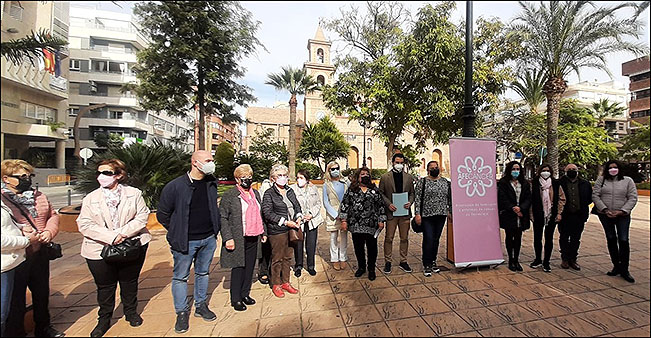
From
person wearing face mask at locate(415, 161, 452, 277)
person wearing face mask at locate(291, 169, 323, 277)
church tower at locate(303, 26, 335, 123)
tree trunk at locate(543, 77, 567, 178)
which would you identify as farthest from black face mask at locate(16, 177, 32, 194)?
church tower at locate(303, 26, 335, 123)

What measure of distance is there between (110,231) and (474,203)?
4.70m

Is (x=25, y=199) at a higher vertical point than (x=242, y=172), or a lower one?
lower

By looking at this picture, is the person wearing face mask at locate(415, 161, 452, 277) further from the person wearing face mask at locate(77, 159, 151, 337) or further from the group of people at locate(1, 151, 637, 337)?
the person wearing face mask at locate(77, 159, 151, 337)

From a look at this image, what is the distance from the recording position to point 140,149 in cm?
846

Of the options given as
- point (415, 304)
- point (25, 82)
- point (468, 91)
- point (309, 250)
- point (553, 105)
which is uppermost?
point (553, 105)

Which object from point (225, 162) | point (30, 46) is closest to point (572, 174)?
point (30, 46)

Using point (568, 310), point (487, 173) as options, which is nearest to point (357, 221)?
point (487, 173)

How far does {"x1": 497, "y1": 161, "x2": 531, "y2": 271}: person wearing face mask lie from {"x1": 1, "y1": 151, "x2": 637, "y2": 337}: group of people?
0.6 inches

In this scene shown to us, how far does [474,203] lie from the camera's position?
4496 millimetres

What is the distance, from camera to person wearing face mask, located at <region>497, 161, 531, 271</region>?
4.54 meters

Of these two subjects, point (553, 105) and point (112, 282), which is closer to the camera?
point (112, 282)

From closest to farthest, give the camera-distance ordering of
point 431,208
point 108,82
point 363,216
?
point 363,216
point 431,208
point 108,82

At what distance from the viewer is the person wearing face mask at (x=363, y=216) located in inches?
168

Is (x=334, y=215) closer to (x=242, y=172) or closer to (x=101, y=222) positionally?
(x=242, y=172)
